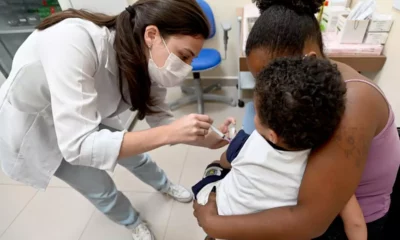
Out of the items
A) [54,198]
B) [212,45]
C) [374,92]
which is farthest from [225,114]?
[374,92]

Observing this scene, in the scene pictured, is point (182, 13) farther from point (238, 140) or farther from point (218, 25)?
point (218, 25)

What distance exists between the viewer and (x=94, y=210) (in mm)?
1743

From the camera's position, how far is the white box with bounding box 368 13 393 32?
1.45 metres

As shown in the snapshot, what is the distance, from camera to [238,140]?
0.89 meters

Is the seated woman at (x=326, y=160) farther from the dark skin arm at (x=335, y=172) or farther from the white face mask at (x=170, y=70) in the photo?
the white face mask at (x=170, y=70)

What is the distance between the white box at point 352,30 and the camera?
1.50 m

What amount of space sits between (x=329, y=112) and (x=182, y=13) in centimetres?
52

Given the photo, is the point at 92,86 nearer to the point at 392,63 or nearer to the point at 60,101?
the point at 60,101

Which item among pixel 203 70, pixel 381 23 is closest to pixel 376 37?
pixel 381 23

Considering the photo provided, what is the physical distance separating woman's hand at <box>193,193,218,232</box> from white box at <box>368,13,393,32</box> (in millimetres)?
1386

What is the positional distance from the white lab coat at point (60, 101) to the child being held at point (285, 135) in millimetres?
388

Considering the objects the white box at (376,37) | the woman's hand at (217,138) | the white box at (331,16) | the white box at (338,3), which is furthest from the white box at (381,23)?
the woman's hand at (217,138)

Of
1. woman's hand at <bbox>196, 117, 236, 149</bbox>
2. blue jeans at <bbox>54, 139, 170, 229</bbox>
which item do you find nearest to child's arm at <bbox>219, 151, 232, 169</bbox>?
woman's hand at <bbox>196, 117, 236, 149</bbox>

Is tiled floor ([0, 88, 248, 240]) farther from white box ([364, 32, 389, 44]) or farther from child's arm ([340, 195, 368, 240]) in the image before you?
white box ([364, 32, 389, 44])
